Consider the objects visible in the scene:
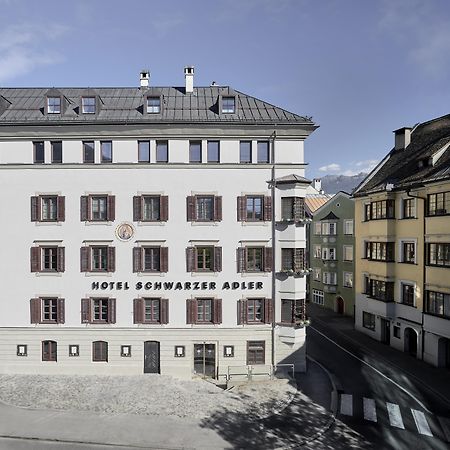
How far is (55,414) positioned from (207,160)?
19.6m

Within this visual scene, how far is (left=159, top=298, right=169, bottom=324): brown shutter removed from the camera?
28.8 metres

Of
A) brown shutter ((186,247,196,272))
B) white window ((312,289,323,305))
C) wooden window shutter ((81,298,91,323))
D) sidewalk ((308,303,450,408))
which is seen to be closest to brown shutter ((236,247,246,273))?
brown shutter ((186,247,196,272))

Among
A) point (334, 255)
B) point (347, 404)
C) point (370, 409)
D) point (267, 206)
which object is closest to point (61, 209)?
point (267, 206)

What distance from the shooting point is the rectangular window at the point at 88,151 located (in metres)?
29.1

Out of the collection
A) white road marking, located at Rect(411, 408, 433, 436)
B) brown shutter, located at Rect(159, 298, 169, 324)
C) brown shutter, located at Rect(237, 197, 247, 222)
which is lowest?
white road marking, located at Rect(411, 408, 433, 436)

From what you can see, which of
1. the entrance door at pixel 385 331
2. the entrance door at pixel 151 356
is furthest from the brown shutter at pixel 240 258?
the entrance door at pixel 385 331

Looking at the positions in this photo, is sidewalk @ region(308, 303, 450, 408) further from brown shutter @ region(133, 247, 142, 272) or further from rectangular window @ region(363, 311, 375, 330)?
brown shutter @ region(133, 247, 142, 272)

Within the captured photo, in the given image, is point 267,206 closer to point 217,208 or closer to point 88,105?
point 217,208

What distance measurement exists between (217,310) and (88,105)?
18.9m

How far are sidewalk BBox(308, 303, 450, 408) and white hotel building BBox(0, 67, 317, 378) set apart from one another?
29.9ft

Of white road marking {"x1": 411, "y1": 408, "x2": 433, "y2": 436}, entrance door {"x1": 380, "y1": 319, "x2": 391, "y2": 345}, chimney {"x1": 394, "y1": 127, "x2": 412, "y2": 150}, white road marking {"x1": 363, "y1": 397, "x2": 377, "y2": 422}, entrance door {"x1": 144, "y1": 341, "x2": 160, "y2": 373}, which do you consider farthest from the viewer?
chimney {"x1": 394, "y1": 127, "x2": 412, "y2": 150}

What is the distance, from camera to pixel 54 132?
28.9 meters

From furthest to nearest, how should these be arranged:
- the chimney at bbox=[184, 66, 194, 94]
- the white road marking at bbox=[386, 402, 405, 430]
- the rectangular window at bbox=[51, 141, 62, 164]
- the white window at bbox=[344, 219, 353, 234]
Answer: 1. the white window at bbox=[344, 219, 353, 234]
2. the chimney at bbox=[184, 66, 194, 94]
3. the rectangular window at bbox=[51, 141, 62, 164]
4. the white road marking at bbox=[386, 402, 405, 430]

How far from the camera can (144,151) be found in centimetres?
2919
